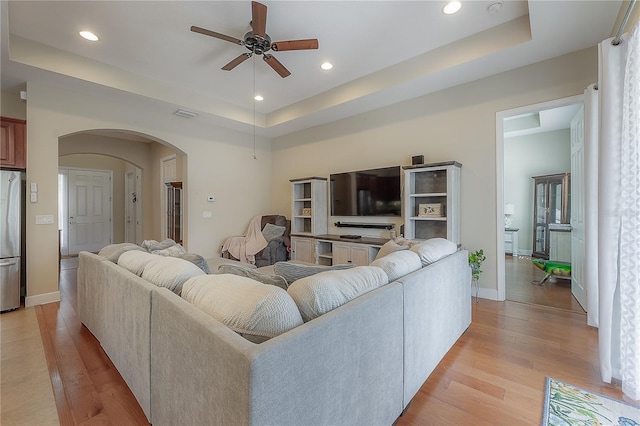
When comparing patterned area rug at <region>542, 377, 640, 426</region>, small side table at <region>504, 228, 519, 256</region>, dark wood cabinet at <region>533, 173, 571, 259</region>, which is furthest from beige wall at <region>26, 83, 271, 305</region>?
dark wood cabinet at <region>533, 173, 571, 259</region>

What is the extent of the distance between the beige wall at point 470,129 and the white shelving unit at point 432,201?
0.67ft

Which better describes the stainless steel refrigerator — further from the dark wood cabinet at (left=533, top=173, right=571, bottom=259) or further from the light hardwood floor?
the dark wood cabinet at (left=533, top=173, right=571, bottom=259)

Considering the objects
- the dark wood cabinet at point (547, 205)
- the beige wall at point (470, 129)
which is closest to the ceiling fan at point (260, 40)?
the beige wall at point (470, 129)

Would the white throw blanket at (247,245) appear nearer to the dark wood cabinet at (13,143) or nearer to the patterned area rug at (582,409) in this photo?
the dark wood cabinet at (13,143)

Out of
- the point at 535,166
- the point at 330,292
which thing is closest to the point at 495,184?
the point at 330,292

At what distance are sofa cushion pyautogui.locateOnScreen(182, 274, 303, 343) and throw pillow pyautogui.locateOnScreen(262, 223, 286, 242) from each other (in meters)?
4.01

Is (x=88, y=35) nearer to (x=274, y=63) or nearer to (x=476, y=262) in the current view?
(x=274, y=63)

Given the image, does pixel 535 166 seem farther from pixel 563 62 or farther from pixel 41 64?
pixel 41 64

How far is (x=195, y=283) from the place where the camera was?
1365 millimetres

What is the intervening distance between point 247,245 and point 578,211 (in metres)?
4.87

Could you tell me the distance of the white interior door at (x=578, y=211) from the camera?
319 centimetres

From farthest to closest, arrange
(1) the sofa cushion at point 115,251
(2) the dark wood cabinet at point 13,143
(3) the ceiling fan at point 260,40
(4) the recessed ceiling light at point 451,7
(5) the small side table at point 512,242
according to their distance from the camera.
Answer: (5) the small side table at point 512,242 → (2) the dark wood cabinet at point 13,143 → (4) the recessed ceiling light at point 451,7 → (3) the ceiling fan at point 260,40 → (1) the sofa cushion at point 115,251

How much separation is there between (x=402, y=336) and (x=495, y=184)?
2.84 metres

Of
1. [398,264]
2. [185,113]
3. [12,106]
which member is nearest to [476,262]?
[398,264]
